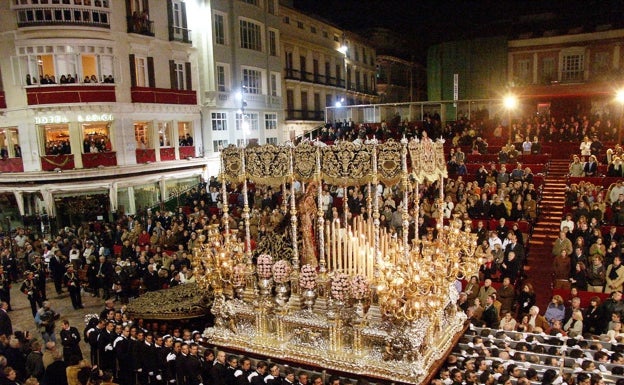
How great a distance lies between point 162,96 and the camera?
2594cm

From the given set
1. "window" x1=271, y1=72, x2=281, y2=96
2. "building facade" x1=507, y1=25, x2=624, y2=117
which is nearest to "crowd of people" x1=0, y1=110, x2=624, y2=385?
"building facade" x1=507, y1=25, x2=624, y2=117

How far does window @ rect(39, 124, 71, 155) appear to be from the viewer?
75.8ft

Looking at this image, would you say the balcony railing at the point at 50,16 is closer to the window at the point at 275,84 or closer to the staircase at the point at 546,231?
the window at the point at 275,84

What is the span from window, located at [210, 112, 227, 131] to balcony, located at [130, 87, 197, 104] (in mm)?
1739

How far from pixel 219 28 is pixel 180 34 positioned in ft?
9.20

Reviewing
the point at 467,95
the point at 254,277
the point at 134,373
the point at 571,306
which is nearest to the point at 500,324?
the point at 571,306

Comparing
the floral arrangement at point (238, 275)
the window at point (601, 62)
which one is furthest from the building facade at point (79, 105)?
the window at point (601, 62)

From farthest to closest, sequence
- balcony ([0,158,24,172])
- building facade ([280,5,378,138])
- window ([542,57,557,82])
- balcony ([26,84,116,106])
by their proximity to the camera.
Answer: building facade ([280,5,378,138]), window ([542,57,557,82]), balcony ([0,158,24,172]), balcony ([26,84,116,106])

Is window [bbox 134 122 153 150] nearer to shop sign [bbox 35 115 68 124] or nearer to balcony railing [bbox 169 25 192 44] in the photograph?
shop sign [bbox 35 115 68 124]

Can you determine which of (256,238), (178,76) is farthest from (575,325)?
(178,76)

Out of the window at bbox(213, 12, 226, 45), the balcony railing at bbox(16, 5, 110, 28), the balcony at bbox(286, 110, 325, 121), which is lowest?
the balcony at bbox(286, 110, 325, 121)

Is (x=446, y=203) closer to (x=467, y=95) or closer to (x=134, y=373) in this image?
(x=134, y=373)

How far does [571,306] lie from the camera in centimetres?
1031

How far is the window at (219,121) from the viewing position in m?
29.5
